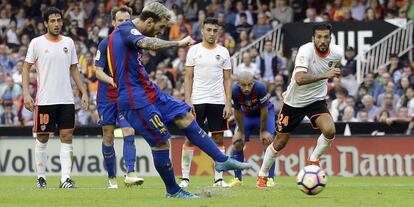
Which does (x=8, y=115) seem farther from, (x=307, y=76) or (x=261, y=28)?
(x=307, y=76)

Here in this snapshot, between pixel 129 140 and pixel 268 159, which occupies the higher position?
pixel 129 140

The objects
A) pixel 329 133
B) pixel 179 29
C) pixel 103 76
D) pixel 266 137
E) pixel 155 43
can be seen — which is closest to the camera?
pixel 155 43

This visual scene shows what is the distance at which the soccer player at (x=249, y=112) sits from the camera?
17094mm

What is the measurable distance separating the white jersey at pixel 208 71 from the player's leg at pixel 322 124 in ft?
6.47

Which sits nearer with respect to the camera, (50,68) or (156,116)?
(156,116)

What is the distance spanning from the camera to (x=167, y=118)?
1284 centimetres

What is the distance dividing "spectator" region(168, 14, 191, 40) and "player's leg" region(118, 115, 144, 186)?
13.4m

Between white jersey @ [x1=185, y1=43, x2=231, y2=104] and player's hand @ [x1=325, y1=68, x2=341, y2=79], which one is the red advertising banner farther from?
player's hand @ [x1=325, y1=68, x2=341, y2=79]

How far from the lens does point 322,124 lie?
15.3 meters

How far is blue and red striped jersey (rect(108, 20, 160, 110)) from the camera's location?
501 inches

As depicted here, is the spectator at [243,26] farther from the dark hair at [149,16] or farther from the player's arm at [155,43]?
the player's arm at [155,43]

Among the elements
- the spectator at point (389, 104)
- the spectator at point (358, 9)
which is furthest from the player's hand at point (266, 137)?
the spectator at point (358, 9)

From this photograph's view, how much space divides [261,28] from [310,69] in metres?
13.8

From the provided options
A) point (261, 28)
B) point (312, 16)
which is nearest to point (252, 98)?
point (312, 16)
